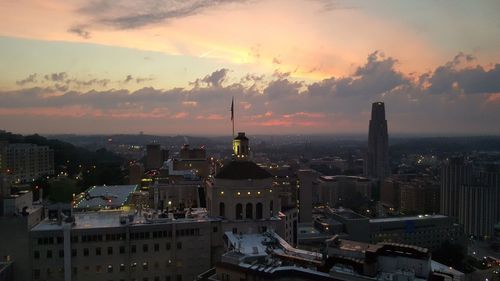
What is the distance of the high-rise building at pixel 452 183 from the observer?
503ft

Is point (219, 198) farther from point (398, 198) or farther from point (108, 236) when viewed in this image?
point (398, 198)

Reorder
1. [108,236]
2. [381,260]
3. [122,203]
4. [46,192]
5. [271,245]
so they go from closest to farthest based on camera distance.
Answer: [381,260] < [271,245] < [108,236] < [122,203] < [46,192]

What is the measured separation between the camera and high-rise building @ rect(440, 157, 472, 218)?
153 meters

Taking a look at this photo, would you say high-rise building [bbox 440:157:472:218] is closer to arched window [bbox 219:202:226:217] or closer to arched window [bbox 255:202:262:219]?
arched window [bbox 255:202:262:219]

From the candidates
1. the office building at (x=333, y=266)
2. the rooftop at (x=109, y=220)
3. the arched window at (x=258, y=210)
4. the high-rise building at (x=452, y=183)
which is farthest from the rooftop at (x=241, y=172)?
the high-rise building at (x=452, y=183)

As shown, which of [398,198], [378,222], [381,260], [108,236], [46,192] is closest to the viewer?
[381,260]

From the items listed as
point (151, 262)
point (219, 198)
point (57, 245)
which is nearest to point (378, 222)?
point (219, 198)

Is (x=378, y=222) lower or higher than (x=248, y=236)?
lower

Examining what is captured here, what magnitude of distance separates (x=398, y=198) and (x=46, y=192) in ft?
438

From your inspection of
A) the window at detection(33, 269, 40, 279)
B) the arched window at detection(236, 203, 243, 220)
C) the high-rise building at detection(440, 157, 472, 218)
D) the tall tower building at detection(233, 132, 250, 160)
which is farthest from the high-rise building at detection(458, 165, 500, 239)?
the window at detection(33, 269, 40, 279)

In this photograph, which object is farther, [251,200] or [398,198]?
[398,198]

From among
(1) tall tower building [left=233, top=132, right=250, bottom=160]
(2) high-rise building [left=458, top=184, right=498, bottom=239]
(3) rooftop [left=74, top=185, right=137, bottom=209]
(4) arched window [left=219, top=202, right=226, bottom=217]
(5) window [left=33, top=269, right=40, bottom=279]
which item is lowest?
(2) high-rise building [left=458, top=184, right=498, bottom=239]

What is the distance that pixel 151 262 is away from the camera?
2157 inches

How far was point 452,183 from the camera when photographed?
157 m
